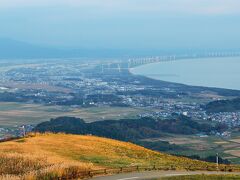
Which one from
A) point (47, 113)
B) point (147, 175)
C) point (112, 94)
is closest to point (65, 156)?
point (147, 175)

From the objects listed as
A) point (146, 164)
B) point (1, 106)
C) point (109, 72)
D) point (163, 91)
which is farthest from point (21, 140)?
point (109, 72)

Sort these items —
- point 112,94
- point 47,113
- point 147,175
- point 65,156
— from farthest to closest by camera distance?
point 112,94
point 47,113
point 65,156
point 147,175

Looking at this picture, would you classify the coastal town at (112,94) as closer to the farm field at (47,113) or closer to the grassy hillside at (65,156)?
the farm field at (47,113)

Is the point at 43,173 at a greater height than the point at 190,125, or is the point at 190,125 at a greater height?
the point at 43,173

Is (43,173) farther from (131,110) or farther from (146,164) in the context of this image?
(131,110)

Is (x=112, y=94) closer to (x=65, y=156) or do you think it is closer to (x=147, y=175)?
(x=65, y=156)

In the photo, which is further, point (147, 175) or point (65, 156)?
point (65, 156)
